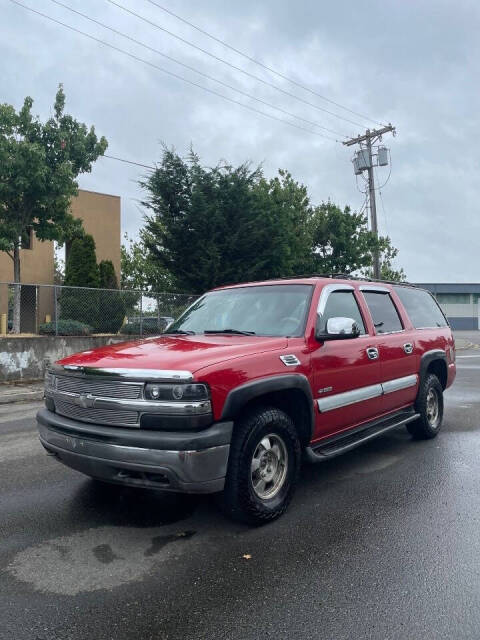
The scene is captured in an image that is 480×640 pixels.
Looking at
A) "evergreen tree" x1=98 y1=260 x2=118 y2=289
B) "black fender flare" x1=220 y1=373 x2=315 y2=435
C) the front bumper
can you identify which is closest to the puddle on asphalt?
the front bumper

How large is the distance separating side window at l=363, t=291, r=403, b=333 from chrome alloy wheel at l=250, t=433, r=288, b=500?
200cm

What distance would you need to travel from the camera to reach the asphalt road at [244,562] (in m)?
2.61

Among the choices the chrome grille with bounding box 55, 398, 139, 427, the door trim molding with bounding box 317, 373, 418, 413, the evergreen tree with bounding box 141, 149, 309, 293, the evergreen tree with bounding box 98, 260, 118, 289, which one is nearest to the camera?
the chrome grille with bounding box 55, 398, 139, 427

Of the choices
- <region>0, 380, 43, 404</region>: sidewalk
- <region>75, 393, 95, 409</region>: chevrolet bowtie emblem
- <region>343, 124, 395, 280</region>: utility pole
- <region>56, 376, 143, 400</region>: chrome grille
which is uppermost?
<region>343, 124, 395, 280</region>: utility pole

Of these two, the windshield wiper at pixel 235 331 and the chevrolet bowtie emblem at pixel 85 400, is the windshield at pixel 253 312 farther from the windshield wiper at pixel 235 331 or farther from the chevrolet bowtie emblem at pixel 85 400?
the chevrolet bowtie emblem at pixel 85 400

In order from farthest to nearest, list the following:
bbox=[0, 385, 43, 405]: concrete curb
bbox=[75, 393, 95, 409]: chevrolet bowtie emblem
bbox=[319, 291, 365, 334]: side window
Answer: bbox=[0, 385, 43, 405]: concrete curb
bbox=[319, 291, 365, 334]: side window
bbox=[75, 393, 95, 409]: chevrolet bowtie emblem

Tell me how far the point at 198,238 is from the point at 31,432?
36.3 feet

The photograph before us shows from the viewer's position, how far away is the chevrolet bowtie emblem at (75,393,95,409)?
12.2 ft

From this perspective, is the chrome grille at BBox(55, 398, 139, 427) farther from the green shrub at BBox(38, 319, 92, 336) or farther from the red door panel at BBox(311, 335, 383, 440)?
the green shrub at BBox(38, 319, 92, 336)

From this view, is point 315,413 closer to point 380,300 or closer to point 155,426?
point 155,426

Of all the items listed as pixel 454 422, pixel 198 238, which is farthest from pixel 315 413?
pixel 198 238

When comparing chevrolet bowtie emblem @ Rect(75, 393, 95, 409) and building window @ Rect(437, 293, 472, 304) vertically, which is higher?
building window @ Rect(437, 293, 472, 304)

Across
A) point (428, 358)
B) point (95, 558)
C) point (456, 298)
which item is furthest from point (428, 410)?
point (456, 298)

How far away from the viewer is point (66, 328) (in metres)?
13.6
